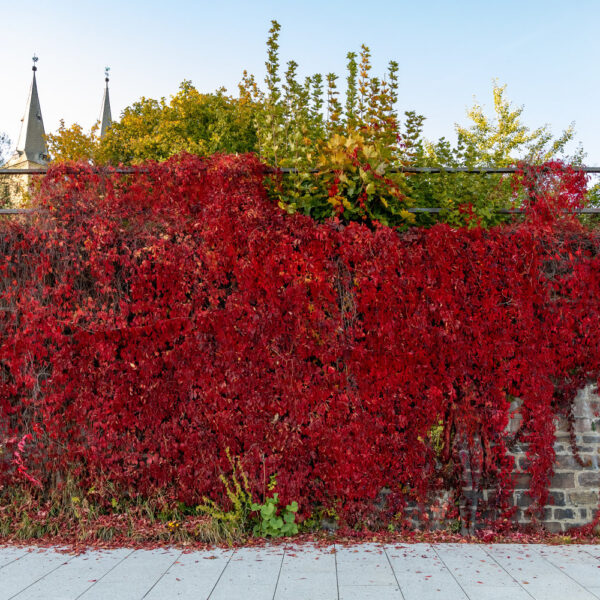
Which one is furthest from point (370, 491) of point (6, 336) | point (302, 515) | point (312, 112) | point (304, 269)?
point (312, 112)

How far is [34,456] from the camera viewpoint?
19.3 feet

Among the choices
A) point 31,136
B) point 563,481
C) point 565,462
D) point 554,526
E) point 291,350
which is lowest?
point 554,526

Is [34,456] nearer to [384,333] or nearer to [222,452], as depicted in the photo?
[222,452]

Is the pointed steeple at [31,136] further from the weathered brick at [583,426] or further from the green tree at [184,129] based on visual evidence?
the weathered brick at [583,426]

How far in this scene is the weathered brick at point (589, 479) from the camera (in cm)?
578

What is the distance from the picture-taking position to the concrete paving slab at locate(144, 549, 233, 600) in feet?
14.2

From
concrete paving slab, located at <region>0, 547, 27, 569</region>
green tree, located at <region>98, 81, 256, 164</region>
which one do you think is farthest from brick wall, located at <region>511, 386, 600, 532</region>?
green tree, located at <region>98, 81, 256, 164</region>

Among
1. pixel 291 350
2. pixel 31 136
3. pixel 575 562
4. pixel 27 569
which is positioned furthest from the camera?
pixel 31 136

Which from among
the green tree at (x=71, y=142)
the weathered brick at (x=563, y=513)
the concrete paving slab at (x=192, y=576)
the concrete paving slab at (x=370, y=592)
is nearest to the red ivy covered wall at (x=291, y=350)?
the weathered brick at (x=563, y=513)

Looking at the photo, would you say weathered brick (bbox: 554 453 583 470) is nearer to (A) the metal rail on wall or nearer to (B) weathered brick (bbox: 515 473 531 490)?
(B) weathered brick (bbox: 515 473 531 490)

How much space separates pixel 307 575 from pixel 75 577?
6.18 feet

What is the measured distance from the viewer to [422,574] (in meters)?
4.70

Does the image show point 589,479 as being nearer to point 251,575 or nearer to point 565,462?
point 565,462

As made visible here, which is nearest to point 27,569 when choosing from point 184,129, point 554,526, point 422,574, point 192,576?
point 192,576
